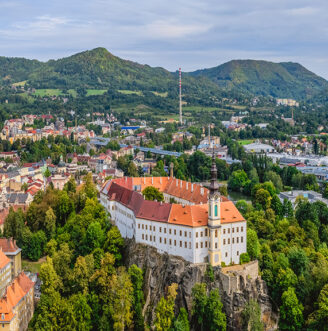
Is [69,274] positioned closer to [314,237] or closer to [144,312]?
[144,312]

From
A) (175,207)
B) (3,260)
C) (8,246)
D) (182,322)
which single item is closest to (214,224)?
(175,207)

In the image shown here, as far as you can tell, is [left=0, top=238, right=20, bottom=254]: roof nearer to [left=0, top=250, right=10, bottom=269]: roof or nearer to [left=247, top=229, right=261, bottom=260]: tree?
[left=0, top=250, right=10, bottom=269]: roof

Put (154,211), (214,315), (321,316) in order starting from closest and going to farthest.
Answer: (321,316) → (214,315) → (154,211)

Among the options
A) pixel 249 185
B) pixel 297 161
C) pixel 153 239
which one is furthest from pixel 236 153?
pixel 153 239

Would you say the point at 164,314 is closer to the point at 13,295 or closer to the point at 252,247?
the point at 252,247

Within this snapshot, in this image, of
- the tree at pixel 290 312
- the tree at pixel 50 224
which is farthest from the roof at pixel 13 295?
the tree at pixel 290 312

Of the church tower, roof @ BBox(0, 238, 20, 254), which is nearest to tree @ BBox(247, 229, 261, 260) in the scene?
the church tower

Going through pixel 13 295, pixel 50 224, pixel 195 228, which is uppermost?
pixel 195 228

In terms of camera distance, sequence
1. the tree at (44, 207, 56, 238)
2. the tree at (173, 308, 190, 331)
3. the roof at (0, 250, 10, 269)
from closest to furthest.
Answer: the tree at (173, 308, 190, 331) < the roof at (0, 250, 10, 269) < the tree at (44, 207, 56, 238)

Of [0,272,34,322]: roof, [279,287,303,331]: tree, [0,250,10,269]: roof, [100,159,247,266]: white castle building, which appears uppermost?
[100,159,247,266]: white castle building
